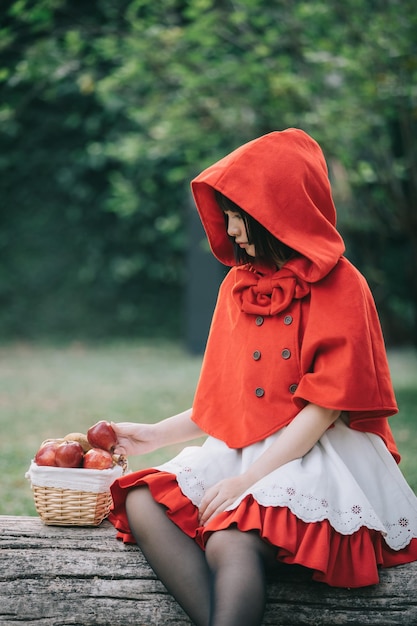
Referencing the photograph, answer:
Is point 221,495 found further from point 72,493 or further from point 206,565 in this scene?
point 72,493

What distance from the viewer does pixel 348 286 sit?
80.5 inches

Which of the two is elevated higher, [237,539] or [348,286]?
[348,286]

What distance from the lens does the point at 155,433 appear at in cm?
234

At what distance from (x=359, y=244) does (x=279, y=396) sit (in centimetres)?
841

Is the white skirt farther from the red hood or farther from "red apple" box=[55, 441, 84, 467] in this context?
the red hood

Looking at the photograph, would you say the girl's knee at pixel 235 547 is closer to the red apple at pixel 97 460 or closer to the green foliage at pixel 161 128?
the red apple at pixel 97 460

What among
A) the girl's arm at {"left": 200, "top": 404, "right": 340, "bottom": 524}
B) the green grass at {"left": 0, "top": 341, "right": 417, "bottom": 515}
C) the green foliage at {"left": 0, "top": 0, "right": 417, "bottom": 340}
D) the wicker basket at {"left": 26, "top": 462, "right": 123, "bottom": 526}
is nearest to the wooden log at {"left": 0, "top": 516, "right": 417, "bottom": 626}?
the wicker basket at {"left": 26, "top": 462, "right": 123, "bottom": 526}

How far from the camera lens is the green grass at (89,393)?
5.18m

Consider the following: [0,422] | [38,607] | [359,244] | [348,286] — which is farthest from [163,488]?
[359,244]

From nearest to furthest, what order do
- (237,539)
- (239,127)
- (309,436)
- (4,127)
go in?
(237,539) < (309,436) < (239,127) < (4,127)

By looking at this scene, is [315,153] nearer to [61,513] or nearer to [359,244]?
[61,513]

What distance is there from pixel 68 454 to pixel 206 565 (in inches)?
20.1

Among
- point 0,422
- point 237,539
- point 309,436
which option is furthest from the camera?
point 0,422

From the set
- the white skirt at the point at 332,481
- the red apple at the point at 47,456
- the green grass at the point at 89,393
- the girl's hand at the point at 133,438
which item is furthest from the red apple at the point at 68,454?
the green grass at the point at 89,393
